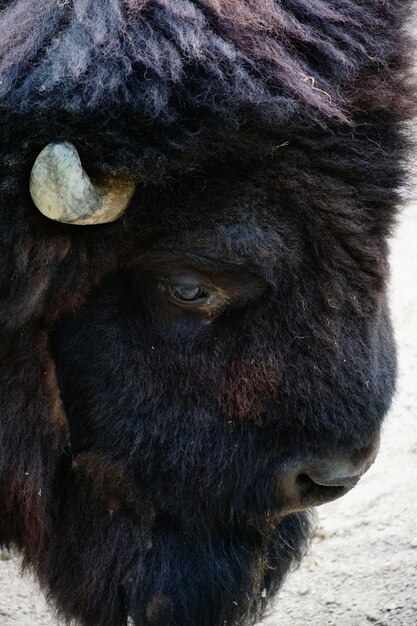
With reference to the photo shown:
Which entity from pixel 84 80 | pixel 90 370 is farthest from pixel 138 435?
pixel 84 80

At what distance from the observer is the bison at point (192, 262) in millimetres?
2527

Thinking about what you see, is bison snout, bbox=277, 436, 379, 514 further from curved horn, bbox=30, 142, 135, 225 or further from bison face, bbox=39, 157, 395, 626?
curved horn, bbox=30, 142, 135, 225

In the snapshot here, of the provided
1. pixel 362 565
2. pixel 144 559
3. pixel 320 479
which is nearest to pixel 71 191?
pixel 320 479

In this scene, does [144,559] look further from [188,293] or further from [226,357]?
[188,293]

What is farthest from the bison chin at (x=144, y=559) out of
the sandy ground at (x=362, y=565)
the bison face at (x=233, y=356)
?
the sandy ground at (x=362, y=565)

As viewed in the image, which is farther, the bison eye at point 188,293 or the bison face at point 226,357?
the bison eye at point 188,293

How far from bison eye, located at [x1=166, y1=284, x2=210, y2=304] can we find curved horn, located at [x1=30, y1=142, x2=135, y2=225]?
307 mm

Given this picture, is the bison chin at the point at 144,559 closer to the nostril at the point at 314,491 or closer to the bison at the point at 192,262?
the bison at the point at 192,262

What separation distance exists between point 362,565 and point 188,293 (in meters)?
2.15

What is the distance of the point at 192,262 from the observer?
2783 mm

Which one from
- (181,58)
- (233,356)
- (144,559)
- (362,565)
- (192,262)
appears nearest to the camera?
(181,58)

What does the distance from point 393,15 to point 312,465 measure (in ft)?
4.42

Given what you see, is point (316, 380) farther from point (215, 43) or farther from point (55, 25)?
point (55, 25)

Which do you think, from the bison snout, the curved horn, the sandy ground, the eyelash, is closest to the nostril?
the bison snout
